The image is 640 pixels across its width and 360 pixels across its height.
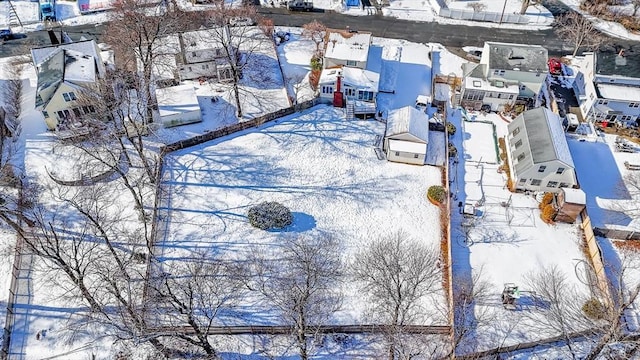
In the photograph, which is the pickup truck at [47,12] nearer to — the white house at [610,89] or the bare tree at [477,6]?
the bare tree at [477,6]

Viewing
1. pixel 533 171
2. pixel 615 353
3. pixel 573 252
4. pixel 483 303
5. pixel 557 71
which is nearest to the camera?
pixel 615 353

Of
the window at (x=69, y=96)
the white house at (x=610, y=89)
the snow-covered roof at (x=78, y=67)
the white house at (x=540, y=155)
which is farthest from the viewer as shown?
the white house at (x=610, y=89)

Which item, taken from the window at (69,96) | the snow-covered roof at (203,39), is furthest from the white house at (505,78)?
the window at (69,96)

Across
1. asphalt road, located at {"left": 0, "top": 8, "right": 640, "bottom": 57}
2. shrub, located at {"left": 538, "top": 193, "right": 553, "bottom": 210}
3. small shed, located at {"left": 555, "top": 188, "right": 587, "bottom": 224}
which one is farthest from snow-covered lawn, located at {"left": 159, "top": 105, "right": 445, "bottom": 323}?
asphalt road, located at {"left": 0, "top": 8, "right": 640, "bottom": 57}

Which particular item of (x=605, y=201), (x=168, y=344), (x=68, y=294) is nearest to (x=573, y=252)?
(x=605, y=201)

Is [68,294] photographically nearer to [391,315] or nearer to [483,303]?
[391,315]

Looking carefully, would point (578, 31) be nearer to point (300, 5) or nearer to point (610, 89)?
point (610, 89)
